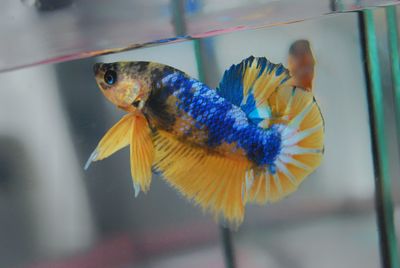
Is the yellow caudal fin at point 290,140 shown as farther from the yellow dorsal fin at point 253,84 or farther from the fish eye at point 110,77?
the fish eye at point 110,77

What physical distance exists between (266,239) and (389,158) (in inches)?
10.7

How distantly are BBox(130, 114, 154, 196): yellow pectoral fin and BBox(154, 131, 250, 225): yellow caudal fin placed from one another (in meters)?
0.01

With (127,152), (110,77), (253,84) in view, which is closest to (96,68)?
(110,77)

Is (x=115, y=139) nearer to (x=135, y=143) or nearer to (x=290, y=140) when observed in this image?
(x=135, y=143)

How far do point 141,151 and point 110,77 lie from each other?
13 cm

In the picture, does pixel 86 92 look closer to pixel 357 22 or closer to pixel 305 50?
pixel 305 50

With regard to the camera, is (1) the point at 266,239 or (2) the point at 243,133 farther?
(1) the point at 266,239

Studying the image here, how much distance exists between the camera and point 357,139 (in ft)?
3.02

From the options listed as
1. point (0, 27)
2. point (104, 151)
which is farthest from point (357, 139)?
point (0, 27)

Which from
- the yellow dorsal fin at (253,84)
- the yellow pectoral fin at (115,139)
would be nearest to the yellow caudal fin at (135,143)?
the yellow pectoral fin at (115,139)

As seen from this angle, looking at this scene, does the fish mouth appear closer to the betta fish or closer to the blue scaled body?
the betta fish

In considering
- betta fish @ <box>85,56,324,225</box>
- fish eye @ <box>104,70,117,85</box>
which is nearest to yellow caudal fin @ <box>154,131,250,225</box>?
betta fish @ <box>85,56,324,225</box>

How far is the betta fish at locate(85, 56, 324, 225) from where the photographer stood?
778 mm

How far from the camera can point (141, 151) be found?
0.80 m
